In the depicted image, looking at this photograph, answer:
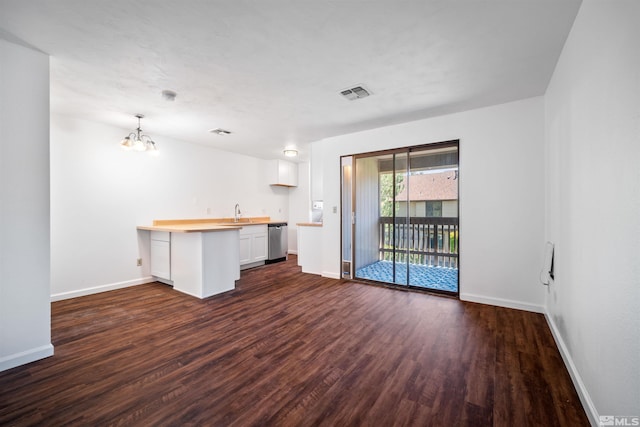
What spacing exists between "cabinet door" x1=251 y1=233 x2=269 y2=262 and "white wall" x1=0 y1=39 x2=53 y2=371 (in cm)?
340

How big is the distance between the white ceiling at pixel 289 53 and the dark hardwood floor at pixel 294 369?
247 centimetres

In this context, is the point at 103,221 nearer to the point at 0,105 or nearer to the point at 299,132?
the point at 0,105

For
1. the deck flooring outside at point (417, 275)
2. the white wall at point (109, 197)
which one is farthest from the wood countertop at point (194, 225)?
the deck flooring outside at point (417, 275)

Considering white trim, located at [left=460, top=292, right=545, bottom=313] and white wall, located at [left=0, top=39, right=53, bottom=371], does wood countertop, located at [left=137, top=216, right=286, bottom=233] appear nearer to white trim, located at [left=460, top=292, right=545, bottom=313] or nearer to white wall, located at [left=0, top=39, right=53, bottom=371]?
white wall, located at [left=0, top=39, right=53, bottom=371]

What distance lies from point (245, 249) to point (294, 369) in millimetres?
3609

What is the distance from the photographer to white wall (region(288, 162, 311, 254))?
6.89 metres

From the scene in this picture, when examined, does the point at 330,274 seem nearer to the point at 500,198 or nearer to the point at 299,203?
the point at 500,198

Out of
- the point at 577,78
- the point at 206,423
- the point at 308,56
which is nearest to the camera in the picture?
the point at 206,423

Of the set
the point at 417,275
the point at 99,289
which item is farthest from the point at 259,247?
the point at 417,275

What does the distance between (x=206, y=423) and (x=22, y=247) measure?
2.01m

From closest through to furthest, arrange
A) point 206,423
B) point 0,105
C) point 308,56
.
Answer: point 206,423 < point 0,105 < point 308,56

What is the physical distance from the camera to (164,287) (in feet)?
13.4

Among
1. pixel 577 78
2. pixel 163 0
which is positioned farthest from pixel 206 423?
pixel 577 78

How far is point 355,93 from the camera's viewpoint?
2891mm
